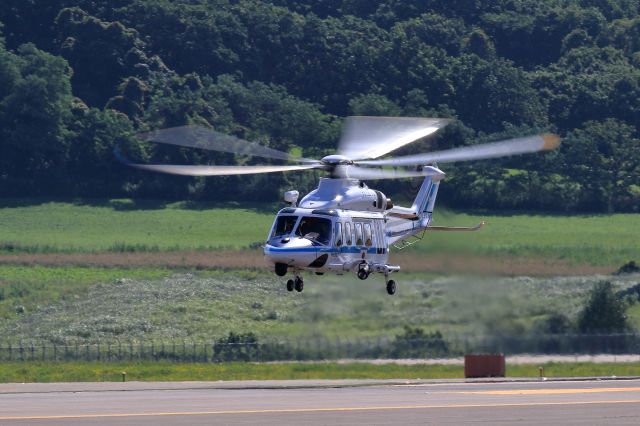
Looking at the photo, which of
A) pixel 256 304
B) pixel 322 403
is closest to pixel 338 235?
pixel 322 403

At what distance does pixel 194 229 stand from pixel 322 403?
6578 centimetres

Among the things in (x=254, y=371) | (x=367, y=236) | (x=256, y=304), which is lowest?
(x=254, y=371)

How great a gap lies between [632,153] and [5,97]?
188ft

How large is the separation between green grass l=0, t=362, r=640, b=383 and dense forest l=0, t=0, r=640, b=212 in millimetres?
33844

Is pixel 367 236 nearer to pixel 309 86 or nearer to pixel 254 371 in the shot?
pixel 254 371

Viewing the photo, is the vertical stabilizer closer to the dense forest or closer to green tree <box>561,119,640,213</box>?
the dense forest

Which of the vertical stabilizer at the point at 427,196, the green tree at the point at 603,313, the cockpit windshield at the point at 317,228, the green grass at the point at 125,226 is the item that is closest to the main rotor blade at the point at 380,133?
the cockpit windshield at the point at 317,228

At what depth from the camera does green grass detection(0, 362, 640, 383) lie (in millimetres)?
74625

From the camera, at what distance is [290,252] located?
49750 mm

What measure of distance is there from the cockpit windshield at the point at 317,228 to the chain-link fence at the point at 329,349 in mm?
26107

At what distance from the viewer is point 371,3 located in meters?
196

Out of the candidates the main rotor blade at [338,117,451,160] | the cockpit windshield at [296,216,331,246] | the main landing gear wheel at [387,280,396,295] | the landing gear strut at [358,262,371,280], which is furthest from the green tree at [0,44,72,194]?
the cockpit windshield at [296,216,331,246]

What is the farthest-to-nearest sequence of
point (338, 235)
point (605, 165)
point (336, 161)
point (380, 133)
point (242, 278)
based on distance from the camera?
point (605, 165) < point (242, 278) < point (380, 133) < point (336, 161) < point (338, 235)

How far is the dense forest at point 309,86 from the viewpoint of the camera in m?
132
